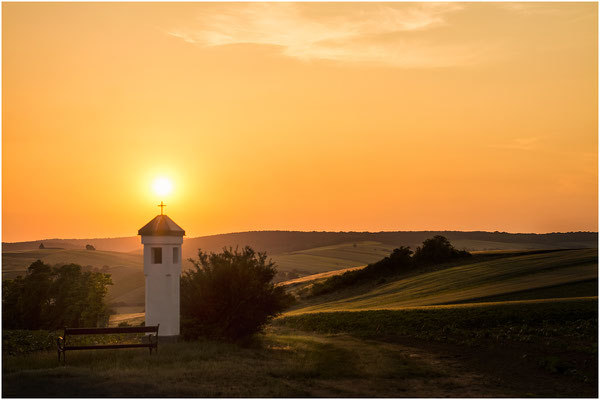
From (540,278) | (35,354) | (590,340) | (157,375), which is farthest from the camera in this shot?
(540,278)

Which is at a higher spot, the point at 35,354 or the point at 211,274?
the point at 211,274

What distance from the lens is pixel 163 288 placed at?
1207 inches

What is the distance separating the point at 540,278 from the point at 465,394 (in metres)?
33.8

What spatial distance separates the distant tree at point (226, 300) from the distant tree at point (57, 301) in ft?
102

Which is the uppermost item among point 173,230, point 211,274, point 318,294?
point 173,230

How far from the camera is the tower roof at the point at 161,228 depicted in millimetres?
30922

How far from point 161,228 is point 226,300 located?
4509mm

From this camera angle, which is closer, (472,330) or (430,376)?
(430,376)

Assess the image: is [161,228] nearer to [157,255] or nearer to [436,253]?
[157,255]

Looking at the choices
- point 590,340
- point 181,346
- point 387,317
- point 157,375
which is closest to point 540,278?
point 387,317

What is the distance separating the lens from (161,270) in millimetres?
30906

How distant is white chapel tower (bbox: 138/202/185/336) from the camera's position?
1199 inches

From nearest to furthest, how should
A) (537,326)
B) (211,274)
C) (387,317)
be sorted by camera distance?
(211,274)
(537,326)
(387,317)

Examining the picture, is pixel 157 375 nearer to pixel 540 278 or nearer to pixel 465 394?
pixel 465 394
